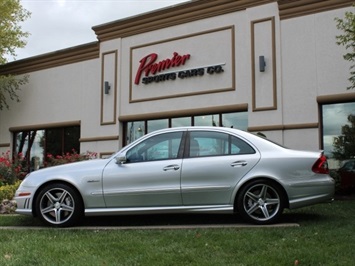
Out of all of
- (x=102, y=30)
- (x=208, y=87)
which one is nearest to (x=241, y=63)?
(x=208, y=87)

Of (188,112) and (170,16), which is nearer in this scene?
(188,112)

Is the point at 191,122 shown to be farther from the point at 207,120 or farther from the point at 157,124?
the point at 157,124

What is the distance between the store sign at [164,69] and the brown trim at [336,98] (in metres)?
3.08

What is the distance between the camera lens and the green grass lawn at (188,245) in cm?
441

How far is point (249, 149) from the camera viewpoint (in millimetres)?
6340

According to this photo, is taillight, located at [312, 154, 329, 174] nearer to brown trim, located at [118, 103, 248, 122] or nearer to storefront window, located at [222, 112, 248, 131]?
brown trim, located at [118, 103, 248, 122]

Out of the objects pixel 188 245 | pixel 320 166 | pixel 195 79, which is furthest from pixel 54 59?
pixel 188 245

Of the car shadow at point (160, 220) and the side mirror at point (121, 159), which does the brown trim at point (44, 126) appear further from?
the side mirror at point (121, 159)

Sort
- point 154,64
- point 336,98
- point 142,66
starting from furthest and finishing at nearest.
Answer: point 142,66
point 154,64
point 336,98

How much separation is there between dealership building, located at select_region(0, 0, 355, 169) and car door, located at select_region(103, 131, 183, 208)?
5.86 meters

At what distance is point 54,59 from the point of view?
55.8 ft

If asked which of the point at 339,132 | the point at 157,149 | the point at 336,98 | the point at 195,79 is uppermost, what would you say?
the point at 195,79

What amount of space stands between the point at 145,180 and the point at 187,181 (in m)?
0.62

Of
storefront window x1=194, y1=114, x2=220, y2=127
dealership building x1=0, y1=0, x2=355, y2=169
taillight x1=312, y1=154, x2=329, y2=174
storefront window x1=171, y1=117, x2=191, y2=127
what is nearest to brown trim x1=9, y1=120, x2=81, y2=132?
dealership building x1=0, y1=0, x2=355, y2=169
